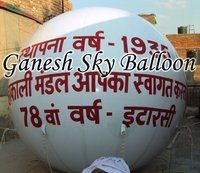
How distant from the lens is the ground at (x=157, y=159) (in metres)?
5.60

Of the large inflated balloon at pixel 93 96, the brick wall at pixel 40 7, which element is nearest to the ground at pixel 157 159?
the large inflated balloon at pixel 93 96

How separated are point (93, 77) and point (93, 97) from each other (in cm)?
21

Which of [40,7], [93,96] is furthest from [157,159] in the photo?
[40,7]

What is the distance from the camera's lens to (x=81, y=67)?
431cm

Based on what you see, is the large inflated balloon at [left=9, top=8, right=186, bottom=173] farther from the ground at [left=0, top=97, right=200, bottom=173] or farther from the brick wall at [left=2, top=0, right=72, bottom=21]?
the brick wall at [left=2, top=0, right=72, bottom=21]

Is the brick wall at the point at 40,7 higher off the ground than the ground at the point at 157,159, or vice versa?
the brick wall at the point at 40,7

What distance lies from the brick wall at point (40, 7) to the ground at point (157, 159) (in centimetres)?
370

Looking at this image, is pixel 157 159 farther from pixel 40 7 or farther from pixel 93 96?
pixel 40 7

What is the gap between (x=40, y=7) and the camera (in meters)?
12.4

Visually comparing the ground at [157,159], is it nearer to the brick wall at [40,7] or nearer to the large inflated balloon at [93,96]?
the large inflated balloon at [93,96]

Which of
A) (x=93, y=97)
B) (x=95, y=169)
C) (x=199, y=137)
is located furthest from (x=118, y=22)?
(x=199, y=137)

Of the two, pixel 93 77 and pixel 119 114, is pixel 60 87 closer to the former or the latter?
pixel 93 77

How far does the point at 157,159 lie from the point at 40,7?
7.68 metres

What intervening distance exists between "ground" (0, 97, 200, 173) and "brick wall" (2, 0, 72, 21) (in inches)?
146
